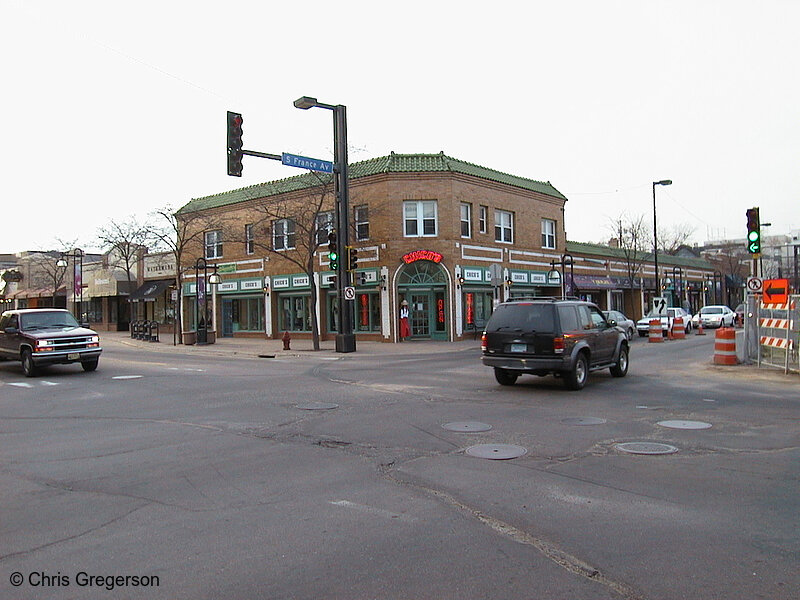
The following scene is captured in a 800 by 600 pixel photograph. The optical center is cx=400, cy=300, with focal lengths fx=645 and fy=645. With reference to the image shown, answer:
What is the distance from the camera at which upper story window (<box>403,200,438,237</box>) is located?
102 feet

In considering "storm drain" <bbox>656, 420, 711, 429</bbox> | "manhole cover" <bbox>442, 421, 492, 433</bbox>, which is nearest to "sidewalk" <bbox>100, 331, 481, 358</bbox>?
"manhole cover" <bbox>442, 421, 492, 433</bbox>

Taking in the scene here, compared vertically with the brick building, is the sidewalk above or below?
below

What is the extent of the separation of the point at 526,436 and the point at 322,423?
10.2 feet

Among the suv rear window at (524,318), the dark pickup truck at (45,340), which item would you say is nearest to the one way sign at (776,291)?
the suv rear window at (524,318)

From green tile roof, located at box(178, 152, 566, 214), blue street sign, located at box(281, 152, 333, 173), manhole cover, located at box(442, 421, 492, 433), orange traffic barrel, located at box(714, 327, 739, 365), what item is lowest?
manhole cover, located at box(442, 421, 492, 433)

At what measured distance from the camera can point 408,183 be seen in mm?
30797

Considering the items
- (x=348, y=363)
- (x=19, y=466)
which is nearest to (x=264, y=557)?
(x=19, y=466)

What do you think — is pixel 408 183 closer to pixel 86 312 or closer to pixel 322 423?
pixel 322 423

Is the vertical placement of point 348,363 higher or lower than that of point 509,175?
lower

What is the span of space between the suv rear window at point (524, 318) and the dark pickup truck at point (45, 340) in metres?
11.2

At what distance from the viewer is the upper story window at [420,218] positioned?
31.0 m

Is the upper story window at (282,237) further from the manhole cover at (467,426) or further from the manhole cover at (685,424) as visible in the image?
the manhole cover at (685,424)

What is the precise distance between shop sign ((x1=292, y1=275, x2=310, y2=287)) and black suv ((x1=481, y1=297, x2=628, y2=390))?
836 inches

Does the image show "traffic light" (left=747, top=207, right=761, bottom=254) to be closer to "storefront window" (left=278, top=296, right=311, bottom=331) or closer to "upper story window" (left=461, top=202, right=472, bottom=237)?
"upper story window" (left=461, top=202, right=472, bottom=237)
